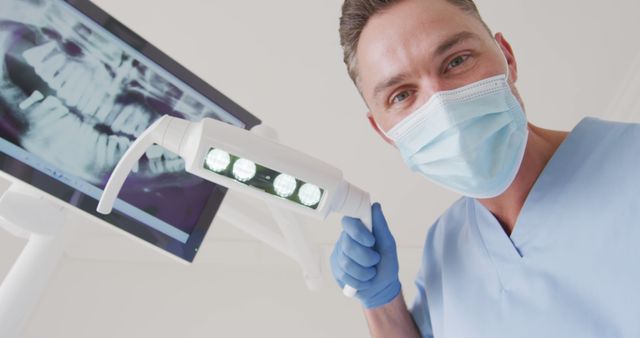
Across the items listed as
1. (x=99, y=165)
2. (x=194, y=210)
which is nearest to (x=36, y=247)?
(x=99, y=165)

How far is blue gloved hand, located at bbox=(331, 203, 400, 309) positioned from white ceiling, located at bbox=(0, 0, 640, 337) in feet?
2.06

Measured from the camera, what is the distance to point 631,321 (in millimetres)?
730

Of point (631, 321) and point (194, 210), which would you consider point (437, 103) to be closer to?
point (631, 321)

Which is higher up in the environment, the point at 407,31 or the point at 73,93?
the point at 407,31

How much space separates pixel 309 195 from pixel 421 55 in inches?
14.9

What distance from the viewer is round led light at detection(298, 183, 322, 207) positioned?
768mm

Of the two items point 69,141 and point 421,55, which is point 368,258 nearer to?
point 421,55

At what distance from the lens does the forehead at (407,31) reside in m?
0.92

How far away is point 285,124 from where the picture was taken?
1904mm

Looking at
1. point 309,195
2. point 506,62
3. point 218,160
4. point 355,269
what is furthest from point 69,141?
point 506,62

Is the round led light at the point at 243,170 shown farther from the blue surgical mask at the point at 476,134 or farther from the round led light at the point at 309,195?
the blue surgical mask at the point at 476,134

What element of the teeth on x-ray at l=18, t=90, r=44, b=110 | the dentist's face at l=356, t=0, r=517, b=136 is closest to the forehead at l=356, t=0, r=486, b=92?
the dentist's face at l=356, t=0, r=517, b=136

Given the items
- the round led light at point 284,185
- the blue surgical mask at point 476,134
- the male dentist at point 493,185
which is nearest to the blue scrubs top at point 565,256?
the male dentist at point 493,185

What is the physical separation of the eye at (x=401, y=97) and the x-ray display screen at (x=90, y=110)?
45 centimetres
